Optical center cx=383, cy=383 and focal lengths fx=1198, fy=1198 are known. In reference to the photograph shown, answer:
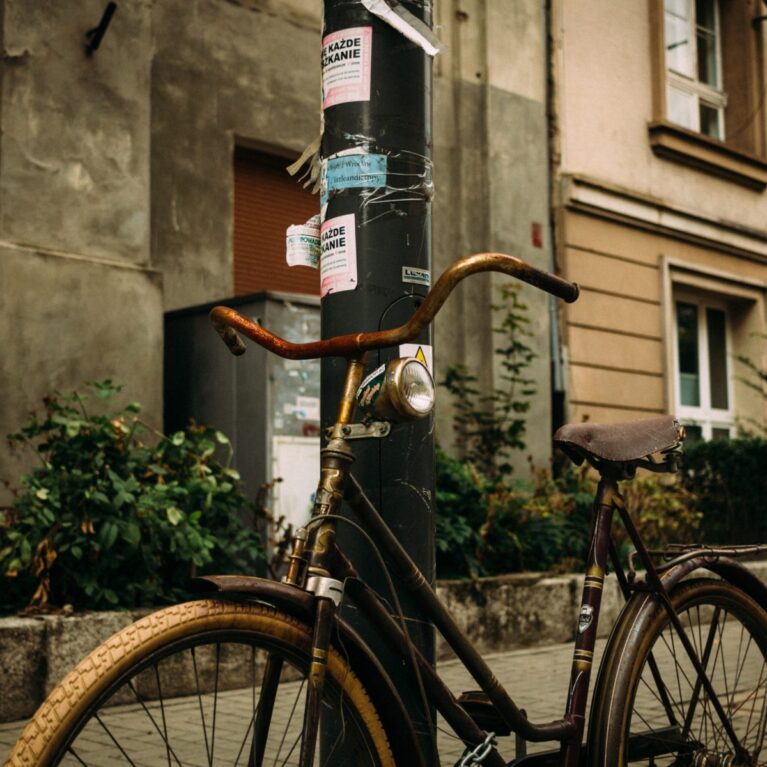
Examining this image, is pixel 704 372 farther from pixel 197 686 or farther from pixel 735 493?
pixel 197 686

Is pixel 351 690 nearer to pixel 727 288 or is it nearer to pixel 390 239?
pixel 390 239

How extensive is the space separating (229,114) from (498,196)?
2.98 metres

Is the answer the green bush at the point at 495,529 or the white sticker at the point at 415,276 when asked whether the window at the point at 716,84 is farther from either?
the white sticker at the point at 415,276

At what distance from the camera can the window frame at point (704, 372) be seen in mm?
12945

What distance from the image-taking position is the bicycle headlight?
2.48 metres

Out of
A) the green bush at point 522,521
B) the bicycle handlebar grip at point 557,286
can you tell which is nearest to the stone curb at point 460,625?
the green bush at point 522,521

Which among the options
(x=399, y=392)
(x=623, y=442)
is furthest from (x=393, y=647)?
(x=623, y=442)

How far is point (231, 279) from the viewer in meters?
8.58

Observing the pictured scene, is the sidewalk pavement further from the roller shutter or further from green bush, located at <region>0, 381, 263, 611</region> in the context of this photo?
the roller shutter

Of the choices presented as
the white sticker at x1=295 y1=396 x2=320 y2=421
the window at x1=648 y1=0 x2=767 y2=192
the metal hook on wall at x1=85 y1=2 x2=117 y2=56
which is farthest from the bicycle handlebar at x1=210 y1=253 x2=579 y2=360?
the window at x1=648 y1=0 x2=767 y2=192

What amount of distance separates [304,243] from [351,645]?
1306 millimetres

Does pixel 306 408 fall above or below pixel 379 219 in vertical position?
below

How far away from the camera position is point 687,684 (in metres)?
3.40

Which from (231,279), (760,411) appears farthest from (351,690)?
(760,411)
